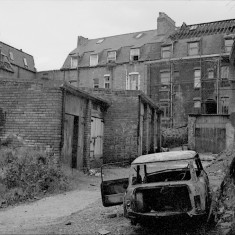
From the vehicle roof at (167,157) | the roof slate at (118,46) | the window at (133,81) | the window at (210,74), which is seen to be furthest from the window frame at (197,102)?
the vehicle roof at (167,157)

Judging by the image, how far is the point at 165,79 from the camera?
115 feet

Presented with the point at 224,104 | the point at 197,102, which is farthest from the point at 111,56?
the point at 224,104

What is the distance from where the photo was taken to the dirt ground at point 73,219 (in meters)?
6.56

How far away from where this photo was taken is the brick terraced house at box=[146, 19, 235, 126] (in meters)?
32.2

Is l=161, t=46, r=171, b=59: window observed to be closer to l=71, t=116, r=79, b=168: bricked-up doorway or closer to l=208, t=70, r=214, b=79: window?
l=208, t=70, r=214, b=79: window

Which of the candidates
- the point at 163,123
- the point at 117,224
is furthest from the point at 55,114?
the point at 163,123

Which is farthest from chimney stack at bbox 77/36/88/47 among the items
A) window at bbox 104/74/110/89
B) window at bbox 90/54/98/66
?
window at bbox 104/74/110/89

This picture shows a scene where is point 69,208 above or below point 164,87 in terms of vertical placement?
below

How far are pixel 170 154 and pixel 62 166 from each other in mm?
5845

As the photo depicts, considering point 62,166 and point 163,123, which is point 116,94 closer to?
point 62,166

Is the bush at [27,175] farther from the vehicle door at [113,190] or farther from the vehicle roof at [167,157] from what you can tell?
the vehicle roof at [167,157]

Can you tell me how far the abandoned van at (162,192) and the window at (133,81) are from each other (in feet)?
94.5

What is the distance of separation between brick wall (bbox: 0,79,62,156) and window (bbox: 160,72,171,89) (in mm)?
23941

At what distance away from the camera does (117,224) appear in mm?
7047
